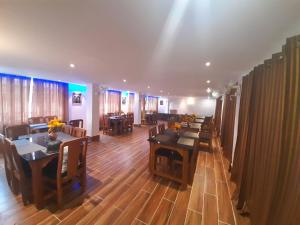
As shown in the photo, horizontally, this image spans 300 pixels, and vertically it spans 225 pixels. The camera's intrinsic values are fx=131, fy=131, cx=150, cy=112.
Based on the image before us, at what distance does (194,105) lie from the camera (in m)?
12.6

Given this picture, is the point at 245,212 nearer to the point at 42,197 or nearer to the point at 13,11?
the point at 42,197

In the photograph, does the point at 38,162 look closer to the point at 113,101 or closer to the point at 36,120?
the point at 36,120

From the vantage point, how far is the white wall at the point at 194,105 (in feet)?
39.2

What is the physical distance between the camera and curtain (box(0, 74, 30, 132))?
152 inches

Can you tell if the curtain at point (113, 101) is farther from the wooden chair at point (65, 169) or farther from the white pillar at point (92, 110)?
the wooden chair at point (65, 169)

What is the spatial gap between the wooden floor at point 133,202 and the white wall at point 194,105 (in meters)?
9.79

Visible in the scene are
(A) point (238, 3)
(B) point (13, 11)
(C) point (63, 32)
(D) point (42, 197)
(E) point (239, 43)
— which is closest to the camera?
(A) point (238, 3)

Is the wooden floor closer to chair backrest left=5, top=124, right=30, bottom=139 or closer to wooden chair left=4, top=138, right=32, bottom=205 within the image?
wooden chair left=4, top=138, right=32, bottom=205

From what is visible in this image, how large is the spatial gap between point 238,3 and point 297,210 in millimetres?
1554

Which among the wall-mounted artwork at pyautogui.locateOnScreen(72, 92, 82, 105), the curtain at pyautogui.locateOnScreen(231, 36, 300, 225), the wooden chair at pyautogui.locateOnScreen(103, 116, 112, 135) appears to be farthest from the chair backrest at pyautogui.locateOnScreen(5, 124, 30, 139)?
the curtain at pyautogui.locateOnScreen(231, 36, 300, 225)

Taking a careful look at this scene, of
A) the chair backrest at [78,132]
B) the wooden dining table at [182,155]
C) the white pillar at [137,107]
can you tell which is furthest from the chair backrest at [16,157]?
the white pillar at [137,107]

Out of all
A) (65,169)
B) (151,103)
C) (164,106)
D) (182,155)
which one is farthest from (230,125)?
(164,106)

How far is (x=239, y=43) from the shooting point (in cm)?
155

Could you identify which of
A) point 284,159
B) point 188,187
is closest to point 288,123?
point 284,159
